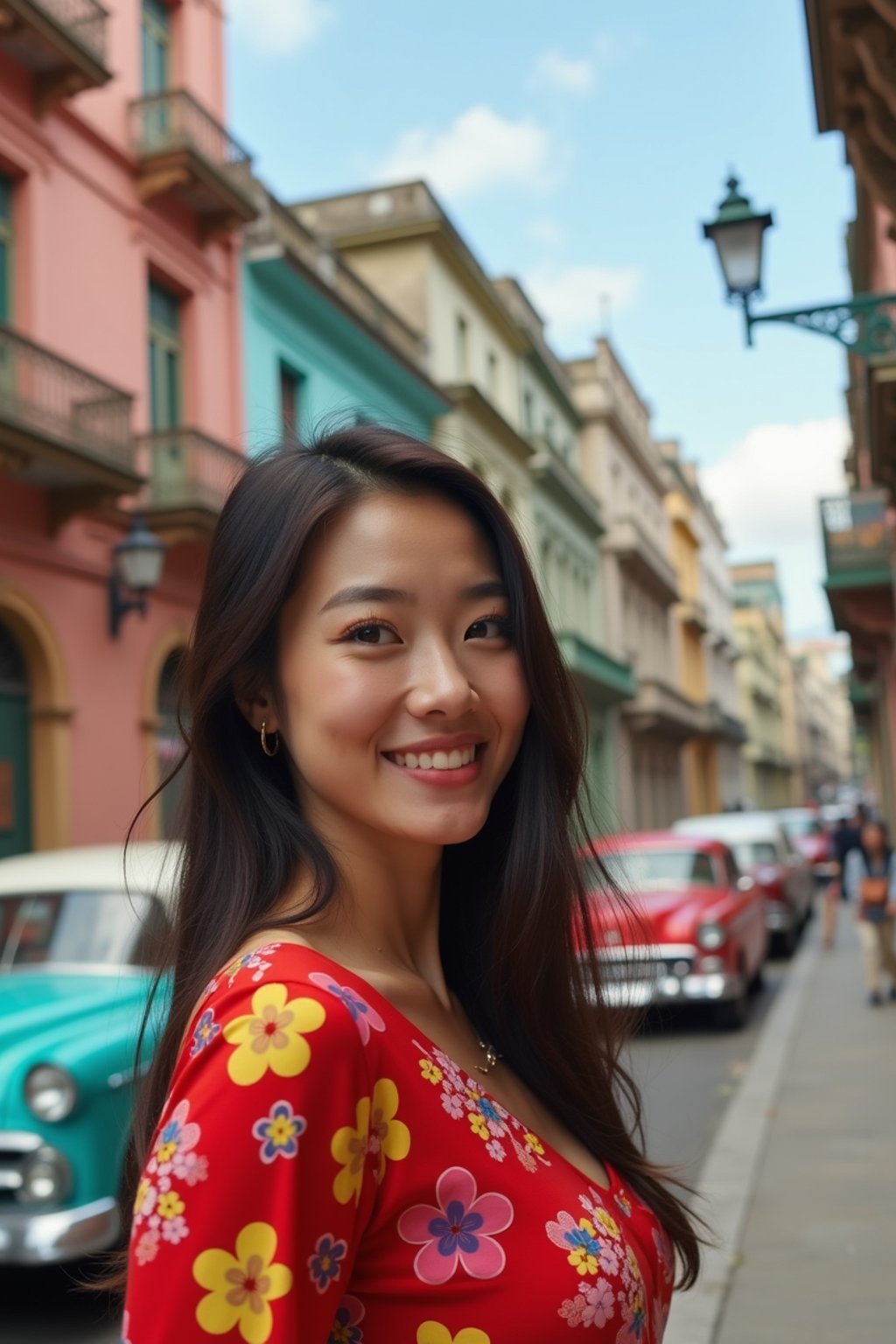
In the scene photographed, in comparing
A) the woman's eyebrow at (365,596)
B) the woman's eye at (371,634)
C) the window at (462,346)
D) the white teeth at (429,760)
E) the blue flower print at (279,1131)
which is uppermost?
the window at (462,346)

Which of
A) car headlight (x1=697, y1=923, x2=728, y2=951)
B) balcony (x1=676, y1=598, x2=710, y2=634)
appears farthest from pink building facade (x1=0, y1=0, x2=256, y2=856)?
balcony (x1=676, y1=598, x2=710, y2=634)

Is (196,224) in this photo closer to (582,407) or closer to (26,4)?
(26,4)

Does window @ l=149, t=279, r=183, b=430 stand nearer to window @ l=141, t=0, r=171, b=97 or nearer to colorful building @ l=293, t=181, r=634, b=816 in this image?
Answer: window @ l=141, t=0, r=171, b=97

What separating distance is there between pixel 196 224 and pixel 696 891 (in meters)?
10.6

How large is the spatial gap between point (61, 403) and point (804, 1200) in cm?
1018

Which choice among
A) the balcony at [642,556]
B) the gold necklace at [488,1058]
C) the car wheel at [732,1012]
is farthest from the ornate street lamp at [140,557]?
the balcony at [642,556]

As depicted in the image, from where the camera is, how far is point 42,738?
1352 centimetres

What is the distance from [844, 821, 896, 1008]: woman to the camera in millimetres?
11297

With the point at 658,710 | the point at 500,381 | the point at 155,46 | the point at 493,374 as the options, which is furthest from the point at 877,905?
the point at 658,710

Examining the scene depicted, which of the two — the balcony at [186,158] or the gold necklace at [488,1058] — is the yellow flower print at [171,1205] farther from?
the balcony at [186,158]

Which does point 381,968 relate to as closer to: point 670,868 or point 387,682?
point 387,682

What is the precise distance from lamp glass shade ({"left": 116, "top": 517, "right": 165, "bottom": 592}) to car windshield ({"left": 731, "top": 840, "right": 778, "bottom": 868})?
794 centimetres

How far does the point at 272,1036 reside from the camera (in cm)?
118

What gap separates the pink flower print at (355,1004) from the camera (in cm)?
125
